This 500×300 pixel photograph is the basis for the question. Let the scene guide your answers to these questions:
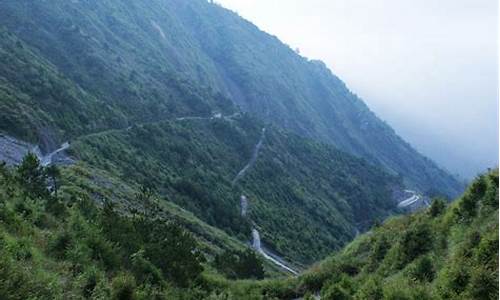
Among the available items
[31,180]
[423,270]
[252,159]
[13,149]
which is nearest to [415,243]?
[423,270]

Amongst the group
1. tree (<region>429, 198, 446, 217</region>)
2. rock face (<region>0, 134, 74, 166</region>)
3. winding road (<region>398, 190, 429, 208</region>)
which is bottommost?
rock face (<region>0, 134, 74, 166</region>)

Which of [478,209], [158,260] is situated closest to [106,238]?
[158,260]

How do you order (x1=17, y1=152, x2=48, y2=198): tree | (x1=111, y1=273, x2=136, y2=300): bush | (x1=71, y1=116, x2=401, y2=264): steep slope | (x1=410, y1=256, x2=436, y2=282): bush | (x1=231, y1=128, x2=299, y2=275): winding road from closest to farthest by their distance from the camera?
(x1=111, y1=273, x2=136, y2=300): bush → (x1=410, y1=256, x2=436, y2=282): bush → (x1=17, y1=152, x2=48, y2=198): tree → (x1=231, y1=128, x2=299, y2=275): winding road → (x1=71, y1=116, x2=401, y2=264): steep slope

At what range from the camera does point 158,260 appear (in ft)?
80.2

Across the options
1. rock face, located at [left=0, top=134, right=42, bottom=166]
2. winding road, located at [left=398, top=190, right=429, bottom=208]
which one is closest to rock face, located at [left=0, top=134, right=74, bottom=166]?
rock face, located at [left=0, top=134, right=42, bottom=166]

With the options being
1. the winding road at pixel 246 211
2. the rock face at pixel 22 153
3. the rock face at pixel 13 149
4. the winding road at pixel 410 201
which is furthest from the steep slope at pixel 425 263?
the winding road at pixel 410 201

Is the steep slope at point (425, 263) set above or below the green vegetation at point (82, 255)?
above

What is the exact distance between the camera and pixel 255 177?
132 metres

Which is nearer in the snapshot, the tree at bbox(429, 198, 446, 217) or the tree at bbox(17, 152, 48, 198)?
the tree at bbox(429, 198, 446, 217)

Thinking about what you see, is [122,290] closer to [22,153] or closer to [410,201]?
[22,153]

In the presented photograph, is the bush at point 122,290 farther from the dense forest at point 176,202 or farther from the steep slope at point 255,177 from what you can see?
the steep slope at point 255,177

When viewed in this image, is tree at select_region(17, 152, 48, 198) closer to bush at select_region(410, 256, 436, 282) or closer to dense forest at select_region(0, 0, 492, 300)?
dense forest at select_region(0, 0, 492, 300)

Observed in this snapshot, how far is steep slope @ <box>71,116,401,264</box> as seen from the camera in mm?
90750

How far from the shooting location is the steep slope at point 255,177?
90.8 metres
